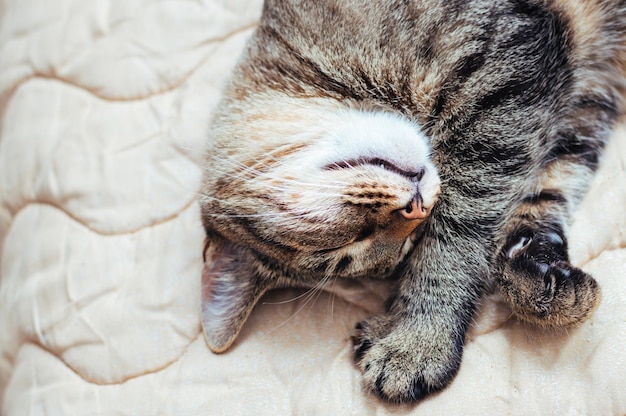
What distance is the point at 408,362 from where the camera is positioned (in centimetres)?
162

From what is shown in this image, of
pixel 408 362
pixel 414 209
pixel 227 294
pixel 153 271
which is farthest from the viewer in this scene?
pixel 153 271

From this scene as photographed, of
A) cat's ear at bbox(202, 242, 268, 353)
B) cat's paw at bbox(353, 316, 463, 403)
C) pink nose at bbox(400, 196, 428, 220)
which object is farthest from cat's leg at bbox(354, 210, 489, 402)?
cat's ear at bbox(202, 242, 268, 353)

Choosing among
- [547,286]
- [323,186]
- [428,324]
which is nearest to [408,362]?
[428,324]

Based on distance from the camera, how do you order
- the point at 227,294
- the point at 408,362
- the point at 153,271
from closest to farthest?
the point at 408,362, the point at 227,294, the point at 153,271

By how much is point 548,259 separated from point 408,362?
459mm

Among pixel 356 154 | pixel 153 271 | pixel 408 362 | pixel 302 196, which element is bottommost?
pixel 153 271

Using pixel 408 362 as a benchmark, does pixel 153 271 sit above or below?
below

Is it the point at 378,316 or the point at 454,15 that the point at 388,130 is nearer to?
the point at 454,15

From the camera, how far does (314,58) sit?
1684 mm

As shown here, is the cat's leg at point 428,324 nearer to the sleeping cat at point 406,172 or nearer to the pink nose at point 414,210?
the sleeping cat at point 406,172

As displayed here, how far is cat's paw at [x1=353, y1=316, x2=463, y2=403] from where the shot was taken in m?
1.59

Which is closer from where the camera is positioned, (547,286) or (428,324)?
(547,286)

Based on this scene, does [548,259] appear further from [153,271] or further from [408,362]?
[153,271]

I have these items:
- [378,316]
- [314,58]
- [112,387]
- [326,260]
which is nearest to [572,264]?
[378,316]
